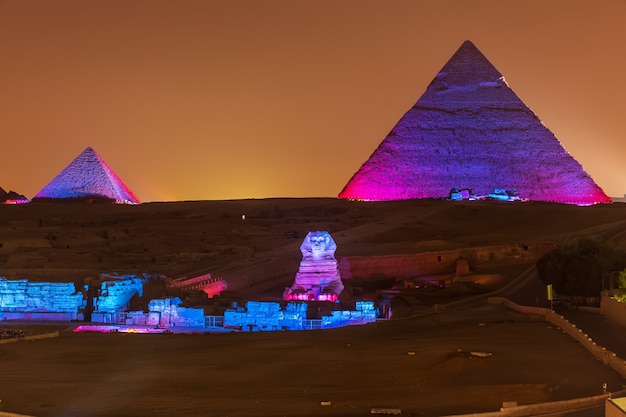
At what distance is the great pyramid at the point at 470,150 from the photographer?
292 ft

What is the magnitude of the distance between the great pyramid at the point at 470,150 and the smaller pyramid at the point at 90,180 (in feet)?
63.9

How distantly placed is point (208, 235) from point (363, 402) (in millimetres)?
37477

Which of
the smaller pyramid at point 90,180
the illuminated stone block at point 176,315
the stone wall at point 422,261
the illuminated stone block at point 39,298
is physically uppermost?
the smaller pyramid at point 90,180

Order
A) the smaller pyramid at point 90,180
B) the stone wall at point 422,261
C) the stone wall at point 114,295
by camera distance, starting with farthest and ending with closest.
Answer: the smaller pyramid at point 90,180 < the stone wall at point 422,261 < the stone wall at point 114,295

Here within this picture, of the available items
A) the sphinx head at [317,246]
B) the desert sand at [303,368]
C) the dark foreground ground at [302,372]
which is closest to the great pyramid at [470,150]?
the desert sand at [303,368]

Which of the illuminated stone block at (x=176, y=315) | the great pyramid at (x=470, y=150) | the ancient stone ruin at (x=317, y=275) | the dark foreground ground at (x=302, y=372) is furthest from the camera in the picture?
the great pyramid at (x=470, y=150)

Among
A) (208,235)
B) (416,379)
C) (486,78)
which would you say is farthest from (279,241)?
(486,78)

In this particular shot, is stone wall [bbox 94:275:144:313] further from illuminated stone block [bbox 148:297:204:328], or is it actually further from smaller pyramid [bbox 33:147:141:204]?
smaller pyramid [bbox 33:147:141:204]

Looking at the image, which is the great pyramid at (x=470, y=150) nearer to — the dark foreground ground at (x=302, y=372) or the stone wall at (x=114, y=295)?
the stone wall at (x=114, y=295)

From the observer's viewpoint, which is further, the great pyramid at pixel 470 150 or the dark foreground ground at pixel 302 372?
the great pyramid at pixel 470 150

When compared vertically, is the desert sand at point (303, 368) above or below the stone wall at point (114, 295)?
below

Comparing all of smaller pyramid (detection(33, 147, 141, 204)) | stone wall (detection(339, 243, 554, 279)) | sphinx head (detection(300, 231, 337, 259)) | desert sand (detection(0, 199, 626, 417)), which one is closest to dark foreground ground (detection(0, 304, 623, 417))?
desert sand (detection(0, 199, 626, 417))

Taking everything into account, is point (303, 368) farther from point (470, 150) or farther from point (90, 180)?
point (470, 150)

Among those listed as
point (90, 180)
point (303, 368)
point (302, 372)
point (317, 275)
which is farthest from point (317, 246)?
point (90, 180)
